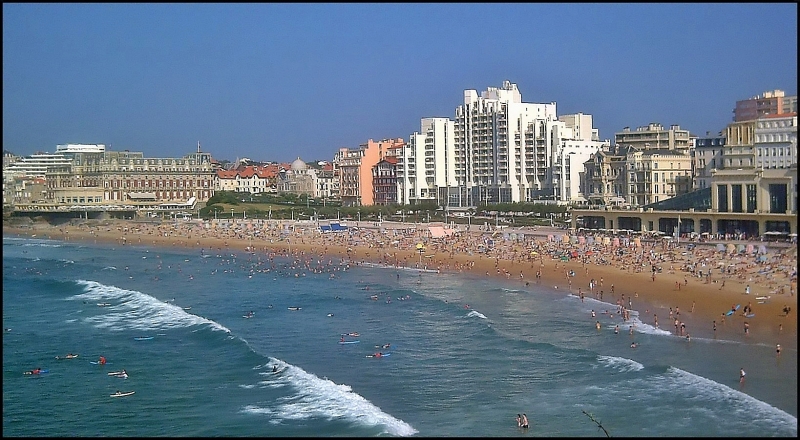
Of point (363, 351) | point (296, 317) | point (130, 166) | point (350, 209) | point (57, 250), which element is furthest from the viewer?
point (130, 166)

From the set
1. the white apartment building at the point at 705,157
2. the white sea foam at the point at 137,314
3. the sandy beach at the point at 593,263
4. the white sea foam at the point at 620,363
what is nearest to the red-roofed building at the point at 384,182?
the sandy beach at the point at 593,263

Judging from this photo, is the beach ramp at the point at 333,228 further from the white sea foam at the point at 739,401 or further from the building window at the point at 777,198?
the white sea foam at the point at 739,401

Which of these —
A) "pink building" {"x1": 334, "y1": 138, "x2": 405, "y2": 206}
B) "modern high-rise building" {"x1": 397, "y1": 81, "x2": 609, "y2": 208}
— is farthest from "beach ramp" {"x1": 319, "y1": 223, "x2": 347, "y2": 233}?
"pink building" {"x1": 334, "y1": 138, "x2": 405, "y2": 206}

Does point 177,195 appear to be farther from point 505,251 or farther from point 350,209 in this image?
point 505,251

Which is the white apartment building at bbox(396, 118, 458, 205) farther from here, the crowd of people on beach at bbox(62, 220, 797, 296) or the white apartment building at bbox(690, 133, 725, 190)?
the white apartment building at bbox(690, 133, 725, 190)

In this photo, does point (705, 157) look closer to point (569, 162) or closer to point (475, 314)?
point (569, 162)

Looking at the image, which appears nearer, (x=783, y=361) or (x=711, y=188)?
(x=783, y=361)

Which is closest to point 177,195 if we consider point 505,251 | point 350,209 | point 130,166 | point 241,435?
point 130,166
